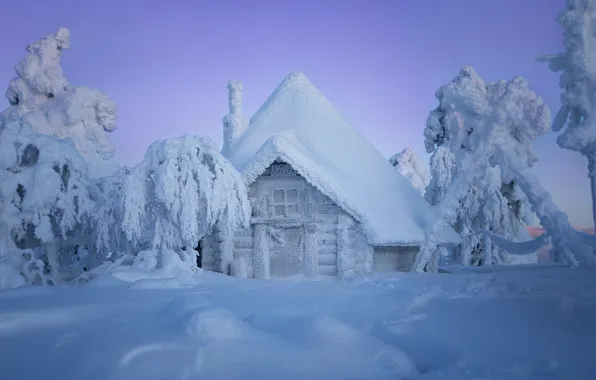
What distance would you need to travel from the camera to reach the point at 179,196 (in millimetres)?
9719

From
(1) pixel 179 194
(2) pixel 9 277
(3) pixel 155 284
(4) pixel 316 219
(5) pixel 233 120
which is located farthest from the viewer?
(5) pixel 233 120

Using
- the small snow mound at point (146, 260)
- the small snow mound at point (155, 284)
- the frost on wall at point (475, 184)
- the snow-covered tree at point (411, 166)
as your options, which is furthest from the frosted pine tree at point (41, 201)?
the snow-covered tree at point (411, 166)

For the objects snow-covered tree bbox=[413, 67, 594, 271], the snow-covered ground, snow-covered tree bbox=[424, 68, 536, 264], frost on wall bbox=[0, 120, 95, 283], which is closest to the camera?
the snow-covered ground

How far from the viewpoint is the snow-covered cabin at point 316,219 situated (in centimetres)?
1307

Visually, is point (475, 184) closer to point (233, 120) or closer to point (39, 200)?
point (233, 120)

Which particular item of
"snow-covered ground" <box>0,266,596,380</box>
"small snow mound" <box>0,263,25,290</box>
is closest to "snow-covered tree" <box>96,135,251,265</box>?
"small snow mound" <box>0,263,25,290</box>

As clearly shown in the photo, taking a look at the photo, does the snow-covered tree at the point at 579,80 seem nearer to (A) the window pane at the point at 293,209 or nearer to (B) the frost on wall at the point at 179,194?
(A) the window pane at the point at 293,209

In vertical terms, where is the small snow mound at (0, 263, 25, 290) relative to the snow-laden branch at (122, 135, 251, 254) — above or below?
below

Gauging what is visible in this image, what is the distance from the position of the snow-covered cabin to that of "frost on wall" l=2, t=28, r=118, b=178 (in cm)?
985

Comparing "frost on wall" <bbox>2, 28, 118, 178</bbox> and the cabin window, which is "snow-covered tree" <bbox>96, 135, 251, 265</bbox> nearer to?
the cabin window

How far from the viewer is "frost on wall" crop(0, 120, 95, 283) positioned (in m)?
10.1

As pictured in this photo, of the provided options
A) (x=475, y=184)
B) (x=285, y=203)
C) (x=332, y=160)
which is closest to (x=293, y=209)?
(x=285, y=203)

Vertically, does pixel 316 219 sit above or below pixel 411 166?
below

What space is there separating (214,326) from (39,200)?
8.60 m
